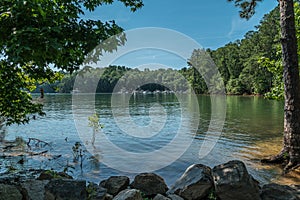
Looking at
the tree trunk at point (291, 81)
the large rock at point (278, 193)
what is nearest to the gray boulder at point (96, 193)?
the large rock at point (278, 193)

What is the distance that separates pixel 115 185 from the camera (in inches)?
291

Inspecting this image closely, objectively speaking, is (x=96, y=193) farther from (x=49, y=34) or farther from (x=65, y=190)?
(x=49, y=34)

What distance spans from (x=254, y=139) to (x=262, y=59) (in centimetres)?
623

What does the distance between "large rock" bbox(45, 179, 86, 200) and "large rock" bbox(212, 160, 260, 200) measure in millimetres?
3136

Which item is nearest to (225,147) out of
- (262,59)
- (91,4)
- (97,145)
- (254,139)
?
(254,139)

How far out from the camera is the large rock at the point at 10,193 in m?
5.25

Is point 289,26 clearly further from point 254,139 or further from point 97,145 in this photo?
point 97,145

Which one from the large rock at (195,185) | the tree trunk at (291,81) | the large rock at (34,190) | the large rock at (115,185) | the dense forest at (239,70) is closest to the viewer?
the large rock at (34,190)

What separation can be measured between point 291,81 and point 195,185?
573cm

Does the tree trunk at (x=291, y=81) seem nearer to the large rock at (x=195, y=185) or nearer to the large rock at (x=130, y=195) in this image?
the large rock at (x=195, y=185)

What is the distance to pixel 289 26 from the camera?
935 cm

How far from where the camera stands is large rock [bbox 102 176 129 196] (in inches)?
286

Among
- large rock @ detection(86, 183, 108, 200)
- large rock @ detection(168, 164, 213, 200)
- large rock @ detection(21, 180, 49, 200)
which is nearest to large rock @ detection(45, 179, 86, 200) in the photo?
large rock @ detection(86, 183, 108, 200)

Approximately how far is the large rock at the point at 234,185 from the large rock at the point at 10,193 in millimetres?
4438
